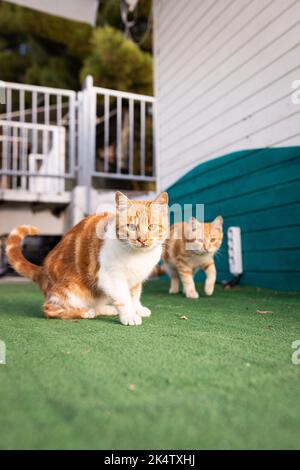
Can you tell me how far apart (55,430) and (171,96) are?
16.4 feet

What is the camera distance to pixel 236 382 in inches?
43.2

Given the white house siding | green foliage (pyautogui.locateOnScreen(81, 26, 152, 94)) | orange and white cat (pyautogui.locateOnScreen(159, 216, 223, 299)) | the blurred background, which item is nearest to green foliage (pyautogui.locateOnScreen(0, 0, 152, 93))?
green foliage (pyautogui.locateOnScreen(81, 26, 152, 94))

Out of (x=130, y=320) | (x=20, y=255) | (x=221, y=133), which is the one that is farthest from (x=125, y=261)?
(x=221, y=133)

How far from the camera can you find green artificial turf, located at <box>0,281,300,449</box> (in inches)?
31.6

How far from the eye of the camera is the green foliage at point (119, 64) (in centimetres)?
824

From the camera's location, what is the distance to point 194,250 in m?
3.24

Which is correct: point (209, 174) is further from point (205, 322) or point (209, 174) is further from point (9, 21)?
point (9, 21)

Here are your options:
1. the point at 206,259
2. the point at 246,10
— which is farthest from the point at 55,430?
the point at 246,10

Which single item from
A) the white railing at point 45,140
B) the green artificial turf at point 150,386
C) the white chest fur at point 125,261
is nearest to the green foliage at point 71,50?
the white railing at point 45,140

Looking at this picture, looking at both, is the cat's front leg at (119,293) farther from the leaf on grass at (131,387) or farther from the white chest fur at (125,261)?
the leaf on grass at (131,387)

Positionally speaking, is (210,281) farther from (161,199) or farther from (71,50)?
(71,50)

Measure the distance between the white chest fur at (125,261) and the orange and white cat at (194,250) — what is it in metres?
1.13

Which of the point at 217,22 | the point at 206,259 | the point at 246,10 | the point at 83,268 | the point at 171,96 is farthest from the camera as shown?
the point at 171,96

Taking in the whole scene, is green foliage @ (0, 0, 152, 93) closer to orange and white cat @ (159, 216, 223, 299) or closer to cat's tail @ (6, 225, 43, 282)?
orange and white cat @ (159, 216, 223, 299)
